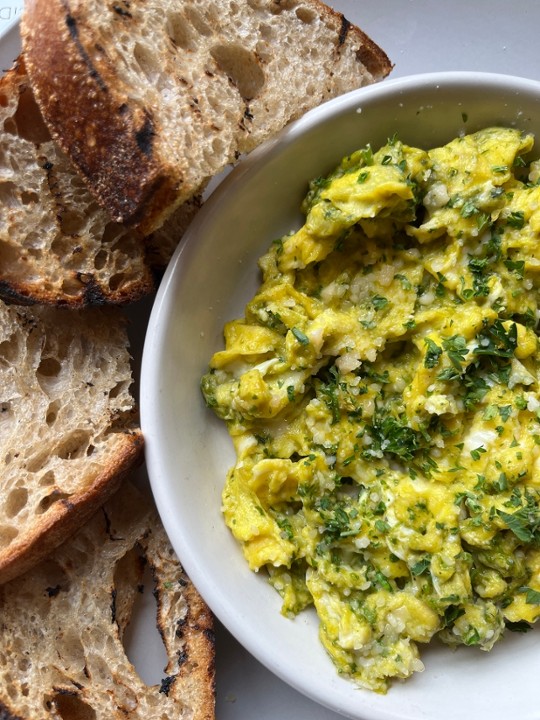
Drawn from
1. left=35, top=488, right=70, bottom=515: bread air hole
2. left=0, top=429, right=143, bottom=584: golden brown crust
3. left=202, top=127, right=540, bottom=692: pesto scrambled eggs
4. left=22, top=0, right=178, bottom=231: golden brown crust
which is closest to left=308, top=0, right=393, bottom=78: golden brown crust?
left=202, top=127, right=540, bottom=692: pesto scrambled eggs

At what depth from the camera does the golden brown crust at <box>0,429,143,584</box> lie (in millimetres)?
2219

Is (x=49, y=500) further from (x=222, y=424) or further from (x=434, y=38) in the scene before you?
Answer: (x=434, y=38)

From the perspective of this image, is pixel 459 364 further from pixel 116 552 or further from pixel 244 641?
pixel 116 552

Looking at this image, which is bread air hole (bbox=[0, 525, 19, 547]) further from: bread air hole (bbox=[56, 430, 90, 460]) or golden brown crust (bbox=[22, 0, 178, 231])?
golden brown crust (bbox=[22, 0, 178, 231])

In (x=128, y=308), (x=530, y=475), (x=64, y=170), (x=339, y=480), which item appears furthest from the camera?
(x=128, y=308)

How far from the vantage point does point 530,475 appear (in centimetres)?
201

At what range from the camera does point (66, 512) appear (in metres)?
2.22

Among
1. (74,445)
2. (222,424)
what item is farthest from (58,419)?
(222,424)

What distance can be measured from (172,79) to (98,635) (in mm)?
1738

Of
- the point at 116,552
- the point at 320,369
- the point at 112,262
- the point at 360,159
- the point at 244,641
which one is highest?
the point at 360,159

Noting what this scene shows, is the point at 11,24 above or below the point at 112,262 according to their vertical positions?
above

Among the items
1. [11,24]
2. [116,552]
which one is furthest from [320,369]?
[11,24]

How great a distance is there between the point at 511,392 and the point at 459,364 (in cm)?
17

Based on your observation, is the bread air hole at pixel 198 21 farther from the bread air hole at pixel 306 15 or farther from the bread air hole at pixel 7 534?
the bread air hole at pixel 7 534
